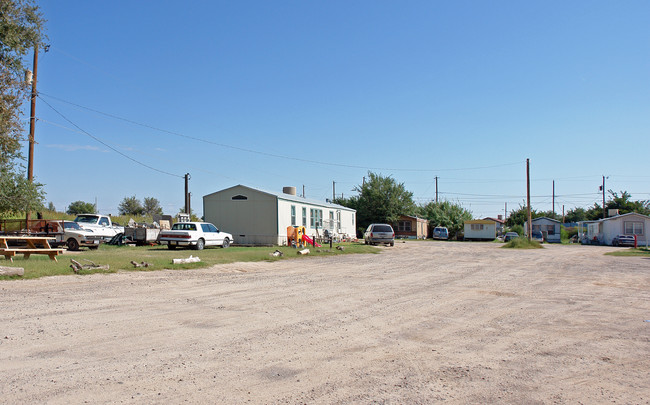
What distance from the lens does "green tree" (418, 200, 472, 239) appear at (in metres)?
61.7

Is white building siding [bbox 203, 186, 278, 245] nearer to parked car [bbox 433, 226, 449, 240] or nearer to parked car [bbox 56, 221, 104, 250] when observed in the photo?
parked car [bbox 56, 221, 104, 250]

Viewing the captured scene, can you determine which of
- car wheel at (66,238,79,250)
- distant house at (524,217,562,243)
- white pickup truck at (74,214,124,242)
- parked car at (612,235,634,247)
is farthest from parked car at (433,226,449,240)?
car wheel at (66,238,79,250)

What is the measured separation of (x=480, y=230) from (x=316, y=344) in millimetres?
53518

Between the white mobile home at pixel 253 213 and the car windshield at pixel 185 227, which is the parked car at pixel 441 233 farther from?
the car windshield at pixel 185 227

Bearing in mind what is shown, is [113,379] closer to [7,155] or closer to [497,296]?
A: [497,296]

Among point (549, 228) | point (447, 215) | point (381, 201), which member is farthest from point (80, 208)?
point (549, 228)

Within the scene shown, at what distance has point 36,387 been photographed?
14.2 ft

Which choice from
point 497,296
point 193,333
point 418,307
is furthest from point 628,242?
point 193,333

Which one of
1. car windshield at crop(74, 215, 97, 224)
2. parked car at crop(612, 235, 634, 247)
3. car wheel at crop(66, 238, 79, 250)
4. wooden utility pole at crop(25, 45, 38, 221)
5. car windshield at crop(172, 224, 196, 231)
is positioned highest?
wooden utility pole at crop(25, 45, 38, 221)

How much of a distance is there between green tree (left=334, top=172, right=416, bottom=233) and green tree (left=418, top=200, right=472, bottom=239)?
6.29m

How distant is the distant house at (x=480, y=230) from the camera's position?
181 ft

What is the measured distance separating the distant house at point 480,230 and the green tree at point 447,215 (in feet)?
11.5

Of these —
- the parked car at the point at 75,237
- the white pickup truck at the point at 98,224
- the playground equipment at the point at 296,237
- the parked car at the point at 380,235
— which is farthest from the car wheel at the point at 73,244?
the parked car at the point at 380,235

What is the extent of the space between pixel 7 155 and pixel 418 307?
18135 millimetres
